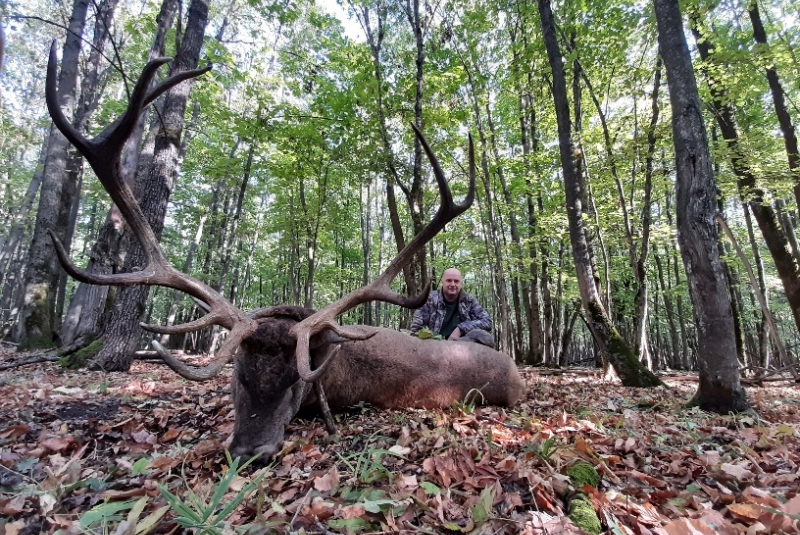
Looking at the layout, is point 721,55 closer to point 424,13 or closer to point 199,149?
point 424,13

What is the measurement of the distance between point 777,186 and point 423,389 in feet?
34.8

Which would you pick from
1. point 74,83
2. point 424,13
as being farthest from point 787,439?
point 74,83

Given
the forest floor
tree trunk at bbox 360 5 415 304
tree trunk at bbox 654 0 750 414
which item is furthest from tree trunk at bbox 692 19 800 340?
tree trunk at bbox 360 5 415 304

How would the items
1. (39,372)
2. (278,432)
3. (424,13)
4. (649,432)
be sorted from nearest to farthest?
(278,432) < (649,432) < (39,372) < (424,13)

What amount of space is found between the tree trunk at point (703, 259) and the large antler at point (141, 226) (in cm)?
464

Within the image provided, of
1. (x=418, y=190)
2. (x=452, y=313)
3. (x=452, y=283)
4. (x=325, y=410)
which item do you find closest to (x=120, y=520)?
(x=325, y=410)

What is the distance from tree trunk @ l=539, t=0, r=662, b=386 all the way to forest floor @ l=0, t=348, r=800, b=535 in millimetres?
2454

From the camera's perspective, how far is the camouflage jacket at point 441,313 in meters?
6.13

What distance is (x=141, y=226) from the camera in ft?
11.9

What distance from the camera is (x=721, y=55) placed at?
8367 mm

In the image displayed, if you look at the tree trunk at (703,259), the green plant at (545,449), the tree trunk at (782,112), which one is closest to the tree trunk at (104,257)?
the green plant at (545,449)

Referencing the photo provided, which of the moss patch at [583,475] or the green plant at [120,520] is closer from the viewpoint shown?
the green plant at [120,520]

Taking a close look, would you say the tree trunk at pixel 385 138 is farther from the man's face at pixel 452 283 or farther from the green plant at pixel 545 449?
the green plant at pixel 545 449

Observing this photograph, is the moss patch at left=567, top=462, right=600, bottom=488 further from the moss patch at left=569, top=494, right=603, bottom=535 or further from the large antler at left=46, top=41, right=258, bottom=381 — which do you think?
the large antler at left=46, top=41, right=258, bottom=381
